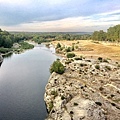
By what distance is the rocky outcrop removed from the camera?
3400cm

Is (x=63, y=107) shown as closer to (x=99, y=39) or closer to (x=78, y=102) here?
(x=78, y=102)

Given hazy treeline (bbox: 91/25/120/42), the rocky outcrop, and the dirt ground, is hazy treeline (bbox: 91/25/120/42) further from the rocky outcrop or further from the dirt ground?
the rocky outcrop

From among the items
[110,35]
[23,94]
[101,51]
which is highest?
[110,35]

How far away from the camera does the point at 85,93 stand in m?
42.9

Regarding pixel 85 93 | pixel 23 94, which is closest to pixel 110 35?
pixel 23 94

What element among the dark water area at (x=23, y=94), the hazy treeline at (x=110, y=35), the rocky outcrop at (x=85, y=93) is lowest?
the dark water area at (x=23, y=94)

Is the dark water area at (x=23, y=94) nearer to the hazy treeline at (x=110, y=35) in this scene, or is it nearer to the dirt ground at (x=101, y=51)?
the dirt ground at (x=101, y=51)

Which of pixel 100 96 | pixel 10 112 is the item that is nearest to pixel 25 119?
pixel 10 112

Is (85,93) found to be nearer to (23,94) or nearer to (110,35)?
(23,94)

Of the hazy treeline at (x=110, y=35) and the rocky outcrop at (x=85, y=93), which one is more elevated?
the hazy treeline at (x=110, y=35)

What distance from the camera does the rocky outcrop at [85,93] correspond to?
34000 millimetres

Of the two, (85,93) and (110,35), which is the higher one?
(110,35)

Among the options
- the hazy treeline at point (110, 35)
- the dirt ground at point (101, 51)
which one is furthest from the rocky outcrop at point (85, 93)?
the hazy treeline at point (110, 35)

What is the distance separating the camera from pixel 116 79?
52.8 metres
